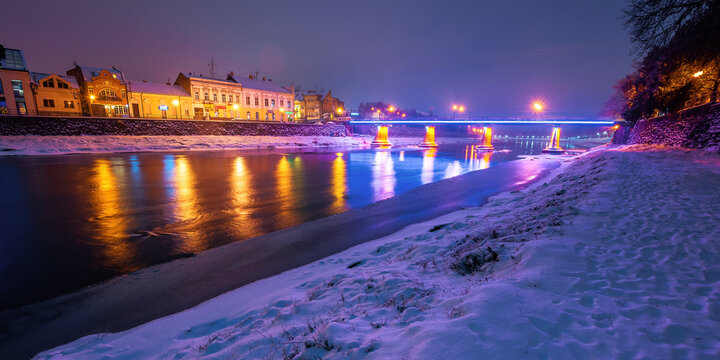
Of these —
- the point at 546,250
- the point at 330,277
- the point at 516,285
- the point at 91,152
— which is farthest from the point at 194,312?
the point at 91,152

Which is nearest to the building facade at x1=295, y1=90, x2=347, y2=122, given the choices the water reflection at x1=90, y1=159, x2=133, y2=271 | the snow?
the water reflection at x1=90, y1=159, x2=133, y2=271

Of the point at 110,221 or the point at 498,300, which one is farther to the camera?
the point at 110,221

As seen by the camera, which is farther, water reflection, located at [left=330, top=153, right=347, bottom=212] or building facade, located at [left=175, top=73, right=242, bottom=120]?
building facade, located at [left=175, top=73, right=242, bottom=120]

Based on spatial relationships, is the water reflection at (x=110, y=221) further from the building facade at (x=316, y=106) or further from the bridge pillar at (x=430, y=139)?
the building facade at (x=316, y=106)

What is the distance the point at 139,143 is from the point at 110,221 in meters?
42.2

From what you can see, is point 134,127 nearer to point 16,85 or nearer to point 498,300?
point 16,85

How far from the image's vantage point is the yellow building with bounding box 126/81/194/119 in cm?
5843

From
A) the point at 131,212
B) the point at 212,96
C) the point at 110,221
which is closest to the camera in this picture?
the point at 110,221

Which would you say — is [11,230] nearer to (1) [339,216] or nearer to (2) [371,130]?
(1) [339,216]

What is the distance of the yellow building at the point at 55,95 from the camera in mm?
48375

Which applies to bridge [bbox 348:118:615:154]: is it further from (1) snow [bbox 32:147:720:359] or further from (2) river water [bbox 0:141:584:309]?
(1) snow [bbox 32:147:720:359]

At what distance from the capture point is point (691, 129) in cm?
1961

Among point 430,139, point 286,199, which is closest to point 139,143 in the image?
point 286,199

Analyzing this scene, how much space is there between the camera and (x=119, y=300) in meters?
6.77
